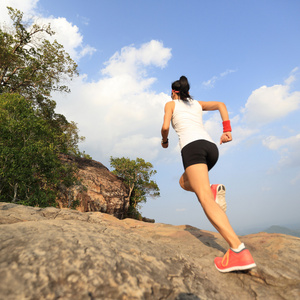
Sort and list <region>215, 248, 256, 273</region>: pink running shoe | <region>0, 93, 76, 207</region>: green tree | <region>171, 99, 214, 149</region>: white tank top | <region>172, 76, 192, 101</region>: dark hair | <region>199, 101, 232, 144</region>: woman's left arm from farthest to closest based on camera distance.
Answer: <region>0, 93, 76, 207</region>: green tree → <region>172, 76, 192, 101</region>: dark hair → <region>199, 101, 232, 144</region>: woman's left arm → <region>171, 99, 214, 149</region>: white tank top → <region>215, 248, 256, 273</region>: pink running shoe

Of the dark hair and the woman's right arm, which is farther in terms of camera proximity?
the dark hair

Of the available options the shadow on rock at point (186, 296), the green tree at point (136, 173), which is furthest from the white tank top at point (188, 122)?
the green tree at point (136, 173)

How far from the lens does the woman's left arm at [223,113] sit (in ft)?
9.82

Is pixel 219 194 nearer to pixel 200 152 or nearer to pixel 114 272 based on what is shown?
pixel 200 152

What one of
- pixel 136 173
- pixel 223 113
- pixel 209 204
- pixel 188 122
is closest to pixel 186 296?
pixel 209 204

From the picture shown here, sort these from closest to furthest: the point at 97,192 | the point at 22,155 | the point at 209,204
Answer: the point at 209,204 → the point at 22,155 → the point at 97,192

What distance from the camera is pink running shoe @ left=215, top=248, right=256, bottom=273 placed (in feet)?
→ 7.14

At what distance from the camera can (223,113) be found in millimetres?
3145

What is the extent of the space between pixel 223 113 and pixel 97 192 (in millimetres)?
16212

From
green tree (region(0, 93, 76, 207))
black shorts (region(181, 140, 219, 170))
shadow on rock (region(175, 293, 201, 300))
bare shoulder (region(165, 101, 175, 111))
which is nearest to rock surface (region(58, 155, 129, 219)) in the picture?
green tree (region(0, 93, 76, 207))

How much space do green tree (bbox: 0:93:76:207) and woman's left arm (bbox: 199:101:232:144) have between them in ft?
28.8

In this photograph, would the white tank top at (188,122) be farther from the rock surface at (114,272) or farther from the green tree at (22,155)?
the green tree at (22,155)

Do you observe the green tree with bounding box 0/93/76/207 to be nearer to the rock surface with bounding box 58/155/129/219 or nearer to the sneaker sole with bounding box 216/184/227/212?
the rock surface with bounding box 58/155/129/219

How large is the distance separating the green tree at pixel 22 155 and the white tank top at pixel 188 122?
8622 millimetres
